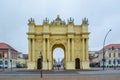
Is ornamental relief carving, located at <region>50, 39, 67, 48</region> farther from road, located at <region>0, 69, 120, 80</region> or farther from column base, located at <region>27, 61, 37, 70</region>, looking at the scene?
road, located at <region>0, 69, 120, 80</region>

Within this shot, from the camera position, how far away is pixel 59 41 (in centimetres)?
7962

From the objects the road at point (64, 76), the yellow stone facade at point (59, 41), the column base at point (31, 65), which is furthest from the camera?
the yellow stone facade at point (59, 41)

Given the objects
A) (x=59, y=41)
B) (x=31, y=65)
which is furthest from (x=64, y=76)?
(x=59, y=41)

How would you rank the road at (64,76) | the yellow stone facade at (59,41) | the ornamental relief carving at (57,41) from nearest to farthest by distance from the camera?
1. the road at (64,76)
2. the yellow stone facade at (59,41)
3. the ornamental relief carving at (57,41)

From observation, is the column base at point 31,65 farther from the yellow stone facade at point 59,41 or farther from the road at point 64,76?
the road at point 64,76

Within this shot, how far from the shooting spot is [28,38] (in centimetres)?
7931

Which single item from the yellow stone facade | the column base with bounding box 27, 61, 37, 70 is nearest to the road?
the column base with bounding box 27, 61, 37, 70

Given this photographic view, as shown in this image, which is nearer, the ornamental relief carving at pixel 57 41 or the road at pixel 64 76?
the road at pixel 64 76

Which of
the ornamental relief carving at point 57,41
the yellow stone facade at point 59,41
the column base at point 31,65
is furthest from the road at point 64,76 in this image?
the ornamental relief carving at point 57,41

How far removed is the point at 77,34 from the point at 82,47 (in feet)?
12.6

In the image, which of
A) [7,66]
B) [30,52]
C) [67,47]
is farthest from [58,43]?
[7,66]

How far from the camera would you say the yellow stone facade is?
258 feet

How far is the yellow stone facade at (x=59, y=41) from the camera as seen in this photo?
78.8m

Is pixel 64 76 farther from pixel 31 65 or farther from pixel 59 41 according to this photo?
pixel 59 41
